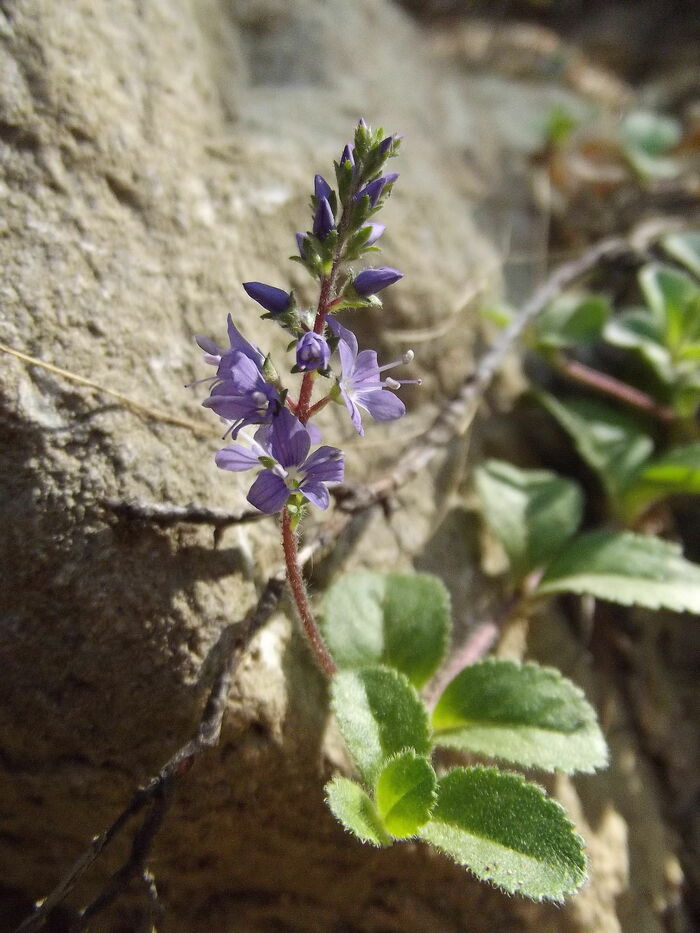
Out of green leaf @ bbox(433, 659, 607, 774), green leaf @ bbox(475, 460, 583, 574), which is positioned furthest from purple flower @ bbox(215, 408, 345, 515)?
green leaf @ bbox(475, 460, 583, 574)

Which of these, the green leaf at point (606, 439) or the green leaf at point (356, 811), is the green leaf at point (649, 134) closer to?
the green leaf at point (606, 439)

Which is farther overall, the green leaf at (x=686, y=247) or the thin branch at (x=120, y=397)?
the green leaf at (x=686, y=247)

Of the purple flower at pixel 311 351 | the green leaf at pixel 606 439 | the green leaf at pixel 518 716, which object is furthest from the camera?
the green leaf at pixel 606 439

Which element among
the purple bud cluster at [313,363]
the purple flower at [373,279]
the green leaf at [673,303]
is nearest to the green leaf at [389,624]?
the purple bud cluster at [313,363]

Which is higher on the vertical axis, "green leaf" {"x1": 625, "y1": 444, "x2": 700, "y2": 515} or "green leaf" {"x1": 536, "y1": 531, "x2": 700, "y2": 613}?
"green leaf" {"x1": 625, "y1": 444, "x2": 700, "y2": 515}

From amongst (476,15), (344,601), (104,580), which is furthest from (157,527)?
(476,15)

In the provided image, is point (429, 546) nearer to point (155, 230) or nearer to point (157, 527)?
point (157, 527)

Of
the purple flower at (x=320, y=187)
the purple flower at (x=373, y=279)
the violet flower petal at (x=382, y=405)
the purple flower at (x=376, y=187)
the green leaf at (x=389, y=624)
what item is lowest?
the green leaf at (x=389, y=624)

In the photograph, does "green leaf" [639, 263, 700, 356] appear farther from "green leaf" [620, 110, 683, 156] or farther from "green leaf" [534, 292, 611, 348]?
"green leaf" [620, 110, 683, 156]
